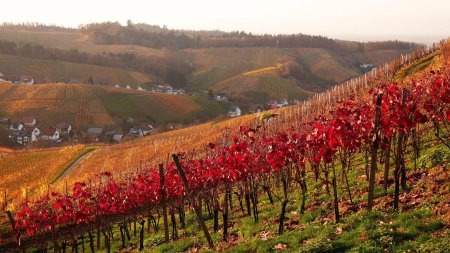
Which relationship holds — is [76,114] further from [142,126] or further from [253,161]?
[253,161]

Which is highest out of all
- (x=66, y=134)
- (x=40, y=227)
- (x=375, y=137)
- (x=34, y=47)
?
(x=34, y=47)

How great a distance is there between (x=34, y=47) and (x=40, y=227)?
202 metres

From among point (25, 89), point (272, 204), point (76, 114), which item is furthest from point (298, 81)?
point (272, 204)

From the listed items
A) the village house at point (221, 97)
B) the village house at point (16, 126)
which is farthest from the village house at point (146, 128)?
the village house at point (221, 97)

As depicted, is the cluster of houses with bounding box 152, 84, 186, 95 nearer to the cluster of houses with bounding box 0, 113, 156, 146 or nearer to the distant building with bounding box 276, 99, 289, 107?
the distant building with bounding box 276, 99, 289, 107

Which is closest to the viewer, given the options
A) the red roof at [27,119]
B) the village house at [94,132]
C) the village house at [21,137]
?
the village house at [21,137]

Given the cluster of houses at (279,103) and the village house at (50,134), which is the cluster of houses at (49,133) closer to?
the village house at (50,134)

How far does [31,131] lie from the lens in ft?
384

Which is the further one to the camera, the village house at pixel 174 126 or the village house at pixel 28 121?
the village house at pixel 174 126

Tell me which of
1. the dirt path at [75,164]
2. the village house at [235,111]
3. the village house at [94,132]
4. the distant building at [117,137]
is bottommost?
the distant building at [117,137]

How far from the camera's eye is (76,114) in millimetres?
130875

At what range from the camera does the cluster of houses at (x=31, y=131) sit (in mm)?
113000

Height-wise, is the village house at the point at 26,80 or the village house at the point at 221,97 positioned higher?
the village house at the point at 26,80

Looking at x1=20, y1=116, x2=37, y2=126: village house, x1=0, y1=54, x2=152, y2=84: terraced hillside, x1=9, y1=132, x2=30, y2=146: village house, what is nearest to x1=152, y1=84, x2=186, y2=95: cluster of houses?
x1=0, y1=54, x2=152, y2=84: terraced hillside
